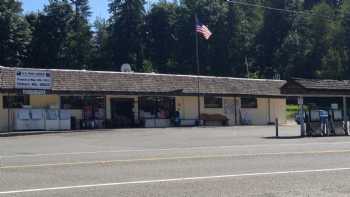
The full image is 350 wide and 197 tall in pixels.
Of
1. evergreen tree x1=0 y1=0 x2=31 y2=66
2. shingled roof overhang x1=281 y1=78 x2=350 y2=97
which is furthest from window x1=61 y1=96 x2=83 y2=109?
evergreen tree x1=0 y1=0 x2=31 y2=66

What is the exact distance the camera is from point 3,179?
1363 cm

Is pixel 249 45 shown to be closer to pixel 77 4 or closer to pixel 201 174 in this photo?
pixel 77 4

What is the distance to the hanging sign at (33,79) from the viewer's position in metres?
43.2

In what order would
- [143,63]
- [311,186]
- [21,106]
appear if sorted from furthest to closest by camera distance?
[143,63] → [21,106] → [311,186]

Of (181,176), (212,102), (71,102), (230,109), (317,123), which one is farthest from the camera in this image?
(230,109)

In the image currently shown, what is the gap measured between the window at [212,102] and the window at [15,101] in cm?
1562

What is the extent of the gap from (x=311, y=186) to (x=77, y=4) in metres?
88.8

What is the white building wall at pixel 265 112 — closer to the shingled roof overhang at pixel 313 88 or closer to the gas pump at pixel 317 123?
the shingled roof overhang at pixel 313 88

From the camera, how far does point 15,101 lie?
44.7 m

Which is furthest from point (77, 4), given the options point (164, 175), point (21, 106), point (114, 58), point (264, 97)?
point (164, 175)

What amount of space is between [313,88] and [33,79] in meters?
18.9

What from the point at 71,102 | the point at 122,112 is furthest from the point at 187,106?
the point at 71,102

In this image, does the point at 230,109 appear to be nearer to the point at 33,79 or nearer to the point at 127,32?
the point at 33,79

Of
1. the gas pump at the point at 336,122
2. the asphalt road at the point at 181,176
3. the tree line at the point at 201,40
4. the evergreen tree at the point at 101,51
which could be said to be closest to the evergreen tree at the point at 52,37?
the tree line at the point at 201,40
